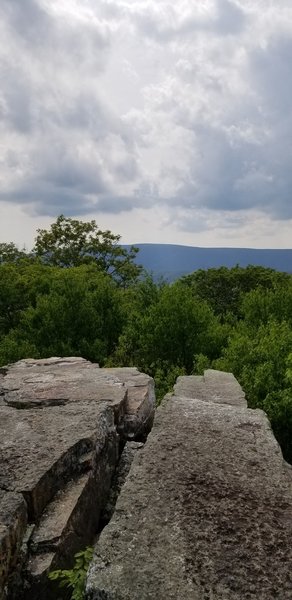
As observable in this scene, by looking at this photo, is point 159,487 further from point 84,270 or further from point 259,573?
point 84,270

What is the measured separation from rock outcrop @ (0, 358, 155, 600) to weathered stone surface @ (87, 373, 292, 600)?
31.7 inches

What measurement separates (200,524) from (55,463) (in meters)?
2.01

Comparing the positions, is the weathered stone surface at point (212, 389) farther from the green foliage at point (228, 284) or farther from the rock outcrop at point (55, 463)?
the green foliage at point (228, 284)

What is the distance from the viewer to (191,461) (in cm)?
532

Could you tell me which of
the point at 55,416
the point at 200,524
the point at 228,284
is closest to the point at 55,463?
the point at 55,416

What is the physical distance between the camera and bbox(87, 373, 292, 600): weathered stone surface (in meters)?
3.50

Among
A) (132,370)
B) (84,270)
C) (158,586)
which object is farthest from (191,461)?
(84,270)

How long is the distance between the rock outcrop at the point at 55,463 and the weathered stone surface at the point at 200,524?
2.64 ft

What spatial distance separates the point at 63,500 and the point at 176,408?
7.71ft

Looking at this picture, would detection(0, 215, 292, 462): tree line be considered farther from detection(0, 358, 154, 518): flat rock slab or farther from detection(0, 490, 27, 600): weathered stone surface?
detection(0, 490, 27, 600): weathered stone surface

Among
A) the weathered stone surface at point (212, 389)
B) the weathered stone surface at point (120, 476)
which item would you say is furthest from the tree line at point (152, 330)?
the weathered stone surface at point (120, 476)

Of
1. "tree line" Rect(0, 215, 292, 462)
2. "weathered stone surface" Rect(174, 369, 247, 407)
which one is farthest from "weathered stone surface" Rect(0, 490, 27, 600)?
"tree line" Rect(0, 215, 292, 462)

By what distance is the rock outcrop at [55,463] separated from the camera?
4.59 m

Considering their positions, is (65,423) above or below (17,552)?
above
